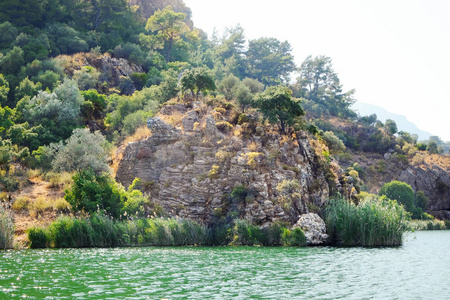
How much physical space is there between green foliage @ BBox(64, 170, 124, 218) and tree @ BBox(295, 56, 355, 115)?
7595cm

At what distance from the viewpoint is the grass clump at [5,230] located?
2598cm

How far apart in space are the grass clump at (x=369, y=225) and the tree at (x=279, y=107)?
1143cm

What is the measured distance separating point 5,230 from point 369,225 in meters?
25.5

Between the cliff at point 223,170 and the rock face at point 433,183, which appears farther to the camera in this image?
the rock face at point 433,183

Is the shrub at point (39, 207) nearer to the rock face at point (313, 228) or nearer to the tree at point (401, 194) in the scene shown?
the rock face at point (313, 228)

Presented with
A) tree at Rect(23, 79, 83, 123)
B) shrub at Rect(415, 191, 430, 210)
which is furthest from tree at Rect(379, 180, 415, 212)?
Answer: tree at Rect(23, 79, 83, 123)

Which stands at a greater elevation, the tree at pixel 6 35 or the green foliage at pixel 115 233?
the tree at pixel 6 35

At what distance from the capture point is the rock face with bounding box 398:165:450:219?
244 feet

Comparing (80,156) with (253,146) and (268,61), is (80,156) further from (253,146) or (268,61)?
(268,61)

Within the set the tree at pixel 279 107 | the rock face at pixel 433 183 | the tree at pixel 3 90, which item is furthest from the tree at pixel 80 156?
the rock face at pixel 433 183

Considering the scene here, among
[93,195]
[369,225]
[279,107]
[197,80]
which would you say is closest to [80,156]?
[93,195]

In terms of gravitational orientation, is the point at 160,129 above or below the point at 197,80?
below

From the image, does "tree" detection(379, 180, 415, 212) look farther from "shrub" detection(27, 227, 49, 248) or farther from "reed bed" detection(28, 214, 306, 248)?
"shrub" detection(27, 227, 49, 248)

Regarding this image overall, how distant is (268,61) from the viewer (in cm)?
10588
